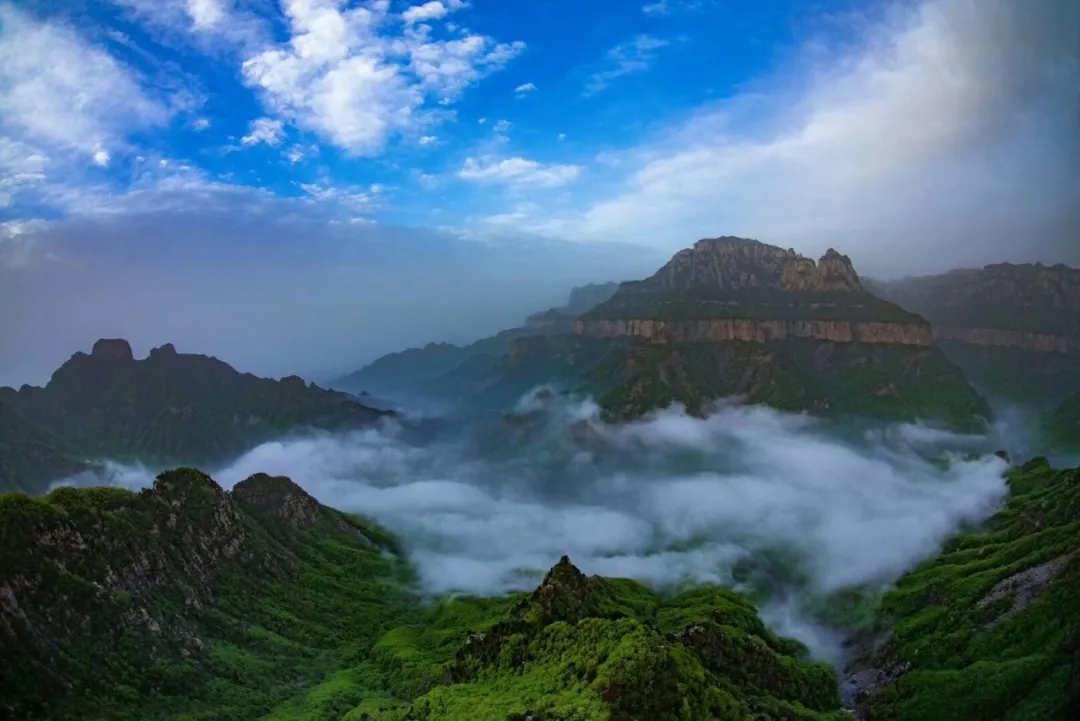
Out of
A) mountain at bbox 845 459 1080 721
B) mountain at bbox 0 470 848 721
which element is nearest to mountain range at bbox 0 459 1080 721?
mountain at bbox 0 470 848 721

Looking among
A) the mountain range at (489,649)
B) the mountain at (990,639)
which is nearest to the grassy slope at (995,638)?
the mountain at (990,639)

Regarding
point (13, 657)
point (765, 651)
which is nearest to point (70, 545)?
point (13, 657)

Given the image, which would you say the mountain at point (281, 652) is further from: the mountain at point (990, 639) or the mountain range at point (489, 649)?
the mountain at point (990, 639)

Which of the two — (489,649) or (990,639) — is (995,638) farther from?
(489,649)

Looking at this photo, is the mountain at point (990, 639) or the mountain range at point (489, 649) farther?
the mountain range at point (489, 649)

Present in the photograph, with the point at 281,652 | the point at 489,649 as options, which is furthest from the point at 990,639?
the point at 281,652

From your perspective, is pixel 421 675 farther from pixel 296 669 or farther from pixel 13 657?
pixel 13 657

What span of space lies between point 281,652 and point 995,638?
510 ft

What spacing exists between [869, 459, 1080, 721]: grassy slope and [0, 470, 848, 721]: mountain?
727 inches

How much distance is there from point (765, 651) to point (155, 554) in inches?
5527

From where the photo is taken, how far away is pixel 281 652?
17725cm

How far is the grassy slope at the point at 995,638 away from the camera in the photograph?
383 ft

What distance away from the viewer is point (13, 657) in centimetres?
12431

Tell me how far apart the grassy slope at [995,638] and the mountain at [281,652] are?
727 inches
